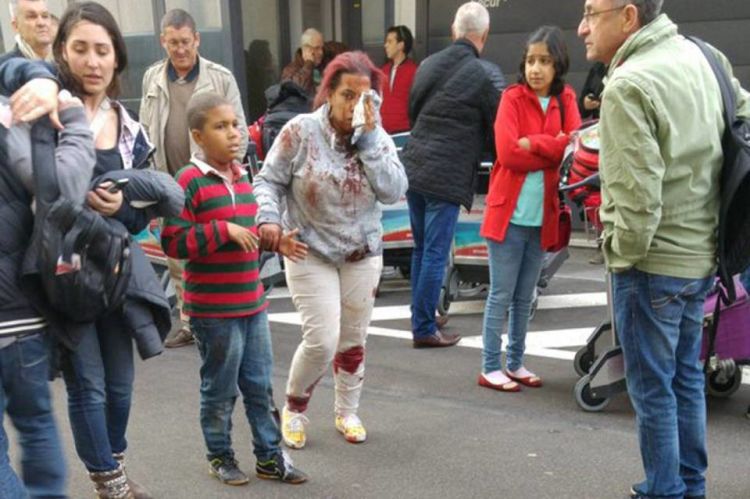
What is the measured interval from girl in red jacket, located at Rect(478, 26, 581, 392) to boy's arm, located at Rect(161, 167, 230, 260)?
1766mm

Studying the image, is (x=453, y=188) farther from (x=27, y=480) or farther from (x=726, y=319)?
(x=27, y=480)

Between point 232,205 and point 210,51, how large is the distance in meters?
7.65

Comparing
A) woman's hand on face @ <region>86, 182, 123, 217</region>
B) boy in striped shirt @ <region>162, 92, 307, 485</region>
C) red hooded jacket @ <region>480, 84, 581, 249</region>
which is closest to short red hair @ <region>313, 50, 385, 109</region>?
boy in striped shirt @ <region>162, 92, 307, 485</region>

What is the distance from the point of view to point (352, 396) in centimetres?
412

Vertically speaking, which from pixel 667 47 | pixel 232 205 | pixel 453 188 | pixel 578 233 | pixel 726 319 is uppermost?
pixel 667 47

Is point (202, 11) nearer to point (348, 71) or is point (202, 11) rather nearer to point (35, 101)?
point (348, 71)

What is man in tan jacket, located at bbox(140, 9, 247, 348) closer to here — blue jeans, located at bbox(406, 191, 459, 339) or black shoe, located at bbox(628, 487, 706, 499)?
blue jeans, located at bbox(406, 191, 459, 339)

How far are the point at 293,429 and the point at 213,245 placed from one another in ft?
3.78

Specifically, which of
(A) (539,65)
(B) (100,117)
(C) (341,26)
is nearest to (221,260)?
(B) (100,117)

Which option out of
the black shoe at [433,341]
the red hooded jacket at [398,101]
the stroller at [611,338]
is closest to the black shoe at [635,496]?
the stroller at [611,338]

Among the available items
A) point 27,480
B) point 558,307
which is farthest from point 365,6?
point 27,480

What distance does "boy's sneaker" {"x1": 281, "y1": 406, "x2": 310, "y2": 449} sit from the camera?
13.2 feet

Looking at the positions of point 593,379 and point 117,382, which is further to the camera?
point 593,379

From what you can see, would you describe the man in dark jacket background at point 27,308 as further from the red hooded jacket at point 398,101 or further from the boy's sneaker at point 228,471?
the red hooded jacket at point 398,101
